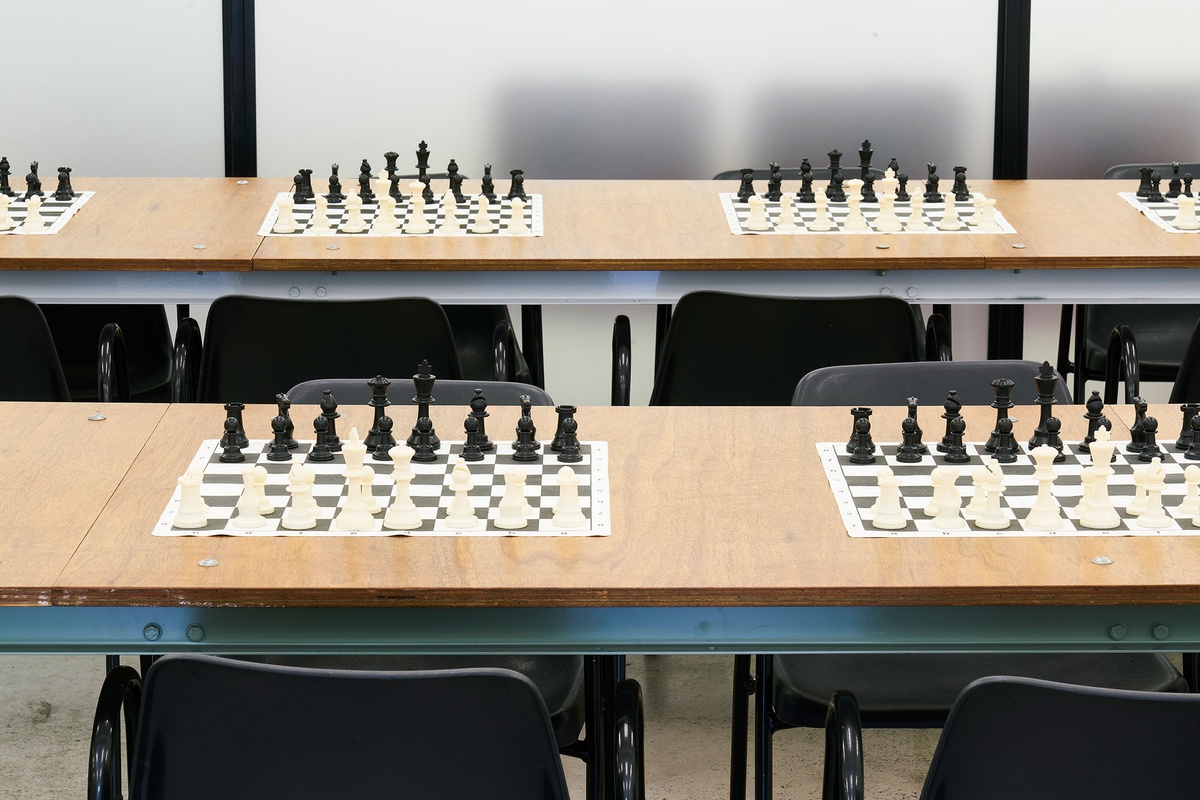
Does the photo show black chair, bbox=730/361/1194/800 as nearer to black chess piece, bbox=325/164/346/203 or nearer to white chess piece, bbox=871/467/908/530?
white chess piece, bbox=871/467/908/530

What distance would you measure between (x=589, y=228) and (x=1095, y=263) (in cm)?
113

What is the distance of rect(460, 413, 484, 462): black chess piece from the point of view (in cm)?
225

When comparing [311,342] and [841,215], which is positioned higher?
[841,215]

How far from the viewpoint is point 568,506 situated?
201 centimetres

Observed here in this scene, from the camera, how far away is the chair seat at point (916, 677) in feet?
7.16

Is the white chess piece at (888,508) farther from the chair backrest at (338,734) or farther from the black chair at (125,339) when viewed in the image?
the black chair at (125,339)

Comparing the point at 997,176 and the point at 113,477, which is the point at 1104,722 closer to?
the point at 113,477

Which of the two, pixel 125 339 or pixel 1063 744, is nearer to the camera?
pixel 1063 744

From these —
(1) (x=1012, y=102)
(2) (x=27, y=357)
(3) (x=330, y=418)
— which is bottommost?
(2) (x=27, y=357)

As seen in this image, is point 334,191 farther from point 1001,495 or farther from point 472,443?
point 1001,495

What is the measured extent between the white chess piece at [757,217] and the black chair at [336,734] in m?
2.30

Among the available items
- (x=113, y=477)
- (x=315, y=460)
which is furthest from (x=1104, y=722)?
(x=113, y=477)

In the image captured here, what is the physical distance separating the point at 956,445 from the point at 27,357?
193 centimetres

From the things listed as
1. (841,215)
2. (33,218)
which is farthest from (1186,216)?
(33,218)
